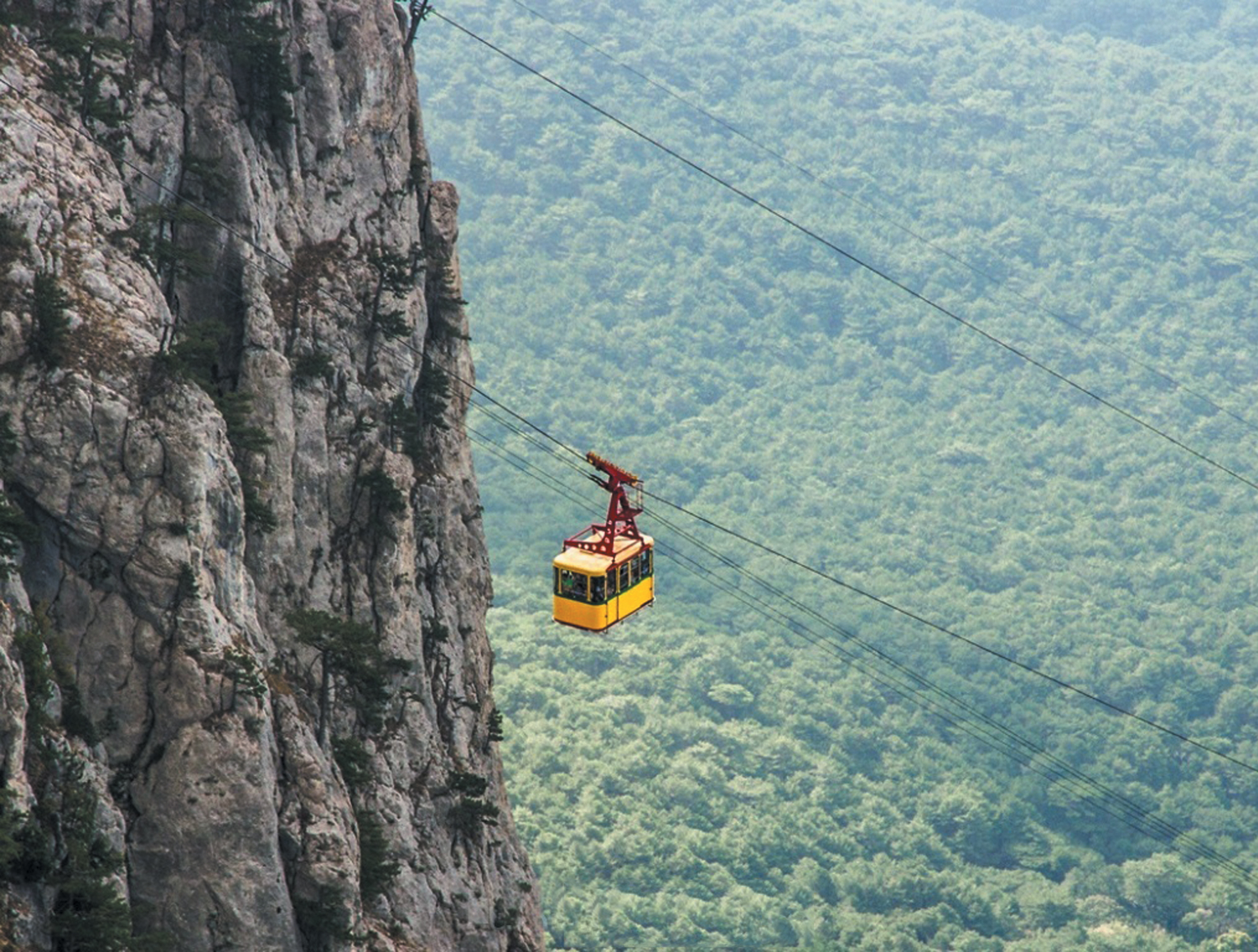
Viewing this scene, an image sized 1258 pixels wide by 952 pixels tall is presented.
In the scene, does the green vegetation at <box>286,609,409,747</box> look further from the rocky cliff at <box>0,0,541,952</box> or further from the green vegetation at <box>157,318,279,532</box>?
the green vegetation at <box>157,318,279,532</box>

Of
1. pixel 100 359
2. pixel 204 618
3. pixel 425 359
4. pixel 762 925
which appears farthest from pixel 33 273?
pixel 762 925

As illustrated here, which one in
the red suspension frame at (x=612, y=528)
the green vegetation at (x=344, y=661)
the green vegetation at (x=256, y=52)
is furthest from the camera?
the red suspension frame at (x=612, y=528)

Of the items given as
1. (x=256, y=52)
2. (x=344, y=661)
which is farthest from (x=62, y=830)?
(x=256, y=52)

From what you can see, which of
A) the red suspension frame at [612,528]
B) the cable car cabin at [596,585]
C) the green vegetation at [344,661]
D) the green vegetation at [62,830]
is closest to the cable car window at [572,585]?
the cable car cabin at [596,585]

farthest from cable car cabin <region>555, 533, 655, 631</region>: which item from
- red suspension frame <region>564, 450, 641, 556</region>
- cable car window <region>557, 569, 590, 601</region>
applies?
red suspension frame <region>564, 450, 641, 556</region>

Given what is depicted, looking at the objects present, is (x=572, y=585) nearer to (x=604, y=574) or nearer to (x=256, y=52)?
(x=604, y=574)

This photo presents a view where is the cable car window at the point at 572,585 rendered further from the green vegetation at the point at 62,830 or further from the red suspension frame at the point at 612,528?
the green vegetation at the point at 62,830
